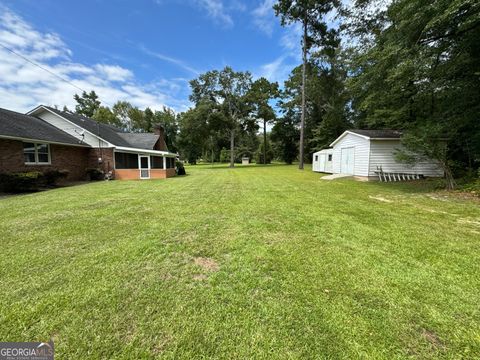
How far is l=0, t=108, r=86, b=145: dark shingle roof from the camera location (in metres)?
10.9

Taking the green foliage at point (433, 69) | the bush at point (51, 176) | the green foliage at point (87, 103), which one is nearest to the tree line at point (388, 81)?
the green foliage at point (433, 69)

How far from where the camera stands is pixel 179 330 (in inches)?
73.4

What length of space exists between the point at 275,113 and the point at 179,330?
118 ft

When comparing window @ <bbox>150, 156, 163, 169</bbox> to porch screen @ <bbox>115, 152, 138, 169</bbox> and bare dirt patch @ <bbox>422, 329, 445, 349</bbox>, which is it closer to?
porch screen @ <bbox>115, 152, 138, 169</bbox>

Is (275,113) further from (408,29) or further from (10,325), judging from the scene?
(10,325)

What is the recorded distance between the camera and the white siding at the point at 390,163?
42.2ft

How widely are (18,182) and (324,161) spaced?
66.9 feet

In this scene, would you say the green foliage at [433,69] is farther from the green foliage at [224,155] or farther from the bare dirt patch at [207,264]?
the green foliage at [224,155]

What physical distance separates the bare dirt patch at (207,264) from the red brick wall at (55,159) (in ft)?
42.1

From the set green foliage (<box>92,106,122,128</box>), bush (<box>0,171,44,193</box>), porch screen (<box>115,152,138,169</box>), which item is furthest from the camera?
green foliage (<box>92,106,122,128</box>)

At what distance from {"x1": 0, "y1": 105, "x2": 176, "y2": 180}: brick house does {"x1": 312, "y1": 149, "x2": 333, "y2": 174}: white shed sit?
13616mm

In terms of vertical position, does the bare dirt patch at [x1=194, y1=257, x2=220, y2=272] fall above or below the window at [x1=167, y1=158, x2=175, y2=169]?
below

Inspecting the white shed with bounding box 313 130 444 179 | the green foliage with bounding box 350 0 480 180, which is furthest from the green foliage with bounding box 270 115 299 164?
the green foliage with bounding box 350 0 480 180

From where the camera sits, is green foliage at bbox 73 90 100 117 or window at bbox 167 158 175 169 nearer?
window at bbox 167 158 175 169
